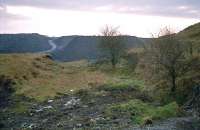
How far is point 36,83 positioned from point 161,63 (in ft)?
87.6

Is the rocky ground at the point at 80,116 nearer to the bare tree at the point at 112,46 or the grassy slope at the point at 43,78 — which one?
the grassy slope at the point at 43,78

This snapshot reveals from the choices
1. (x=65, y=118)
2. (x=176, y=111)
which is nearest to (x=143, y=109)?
(x=176, y=111)

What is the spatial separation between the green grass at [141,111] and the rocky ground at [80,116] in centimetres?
114

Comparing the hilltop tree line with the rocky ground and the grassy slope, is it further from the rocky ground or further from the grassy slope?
the grassy slope

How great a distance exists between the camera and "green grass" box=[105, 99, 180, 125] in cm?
5242

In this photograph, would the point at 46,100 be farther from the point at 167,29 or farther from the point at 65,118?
the point at 167,29

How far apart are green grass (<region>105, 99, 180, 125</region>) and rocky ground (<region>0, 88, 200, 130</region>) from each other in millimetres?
1143

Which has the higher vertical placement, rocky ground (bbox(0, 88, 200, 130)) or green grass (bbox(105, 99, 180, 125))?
green grass (bbox(105, 99, 180, 125))

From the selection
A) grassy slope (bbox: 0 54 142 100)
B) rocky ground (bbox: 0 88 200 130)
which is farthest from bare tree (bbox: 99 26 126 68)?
rocky ground (bbox: 0 88 200 130)

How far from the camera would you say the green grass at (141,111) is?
2064 inches

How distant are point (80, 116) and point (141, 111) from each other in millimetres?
7545

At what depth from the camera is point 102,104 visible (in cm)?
6225

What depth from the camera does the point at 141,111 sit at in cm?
5581

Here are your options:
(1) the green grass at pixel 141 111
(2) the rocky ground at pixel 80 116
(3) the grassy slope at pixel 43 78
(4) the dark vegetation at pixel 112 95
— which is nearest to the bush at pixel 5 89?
(4) the dark vegetation at pixel 112 95
